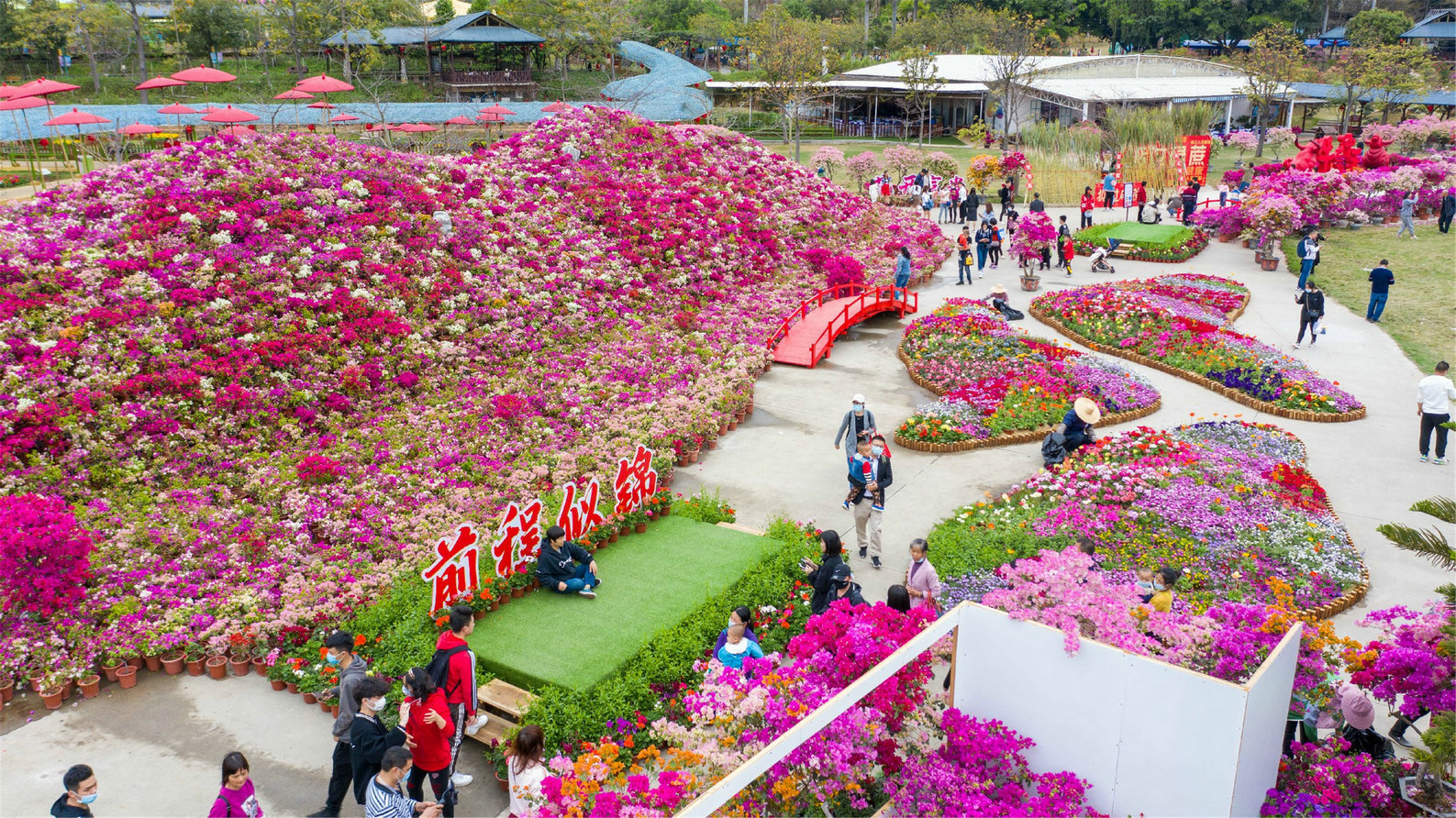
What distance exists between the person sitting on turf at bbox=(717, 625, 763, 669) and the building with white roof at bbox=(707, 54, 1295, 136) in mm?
46770

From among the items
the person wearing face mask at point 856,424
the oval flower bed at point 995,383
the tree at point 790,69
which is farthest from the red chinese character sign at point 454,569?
the tree at point 790,69

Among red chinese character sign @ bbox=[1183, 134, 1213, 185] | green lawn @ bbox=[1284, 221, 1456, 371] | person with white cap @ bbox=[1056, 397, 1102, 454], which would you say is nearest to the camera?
person with white cap @ bbox=[1056, 397, 1102, 454]

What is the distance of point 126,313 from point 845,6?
254 feet

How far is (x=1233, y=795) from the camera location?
609 centimetres

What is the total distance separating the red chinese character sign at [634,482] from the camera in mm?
11320

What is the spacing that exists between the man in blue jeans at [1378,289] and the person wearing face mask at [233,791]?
899 inches

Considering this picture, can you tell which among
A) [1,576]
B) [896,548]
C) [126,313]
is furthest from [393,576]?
[126,313]

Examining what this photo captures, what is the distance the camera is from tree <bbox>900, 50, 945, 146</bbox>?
50.2 m

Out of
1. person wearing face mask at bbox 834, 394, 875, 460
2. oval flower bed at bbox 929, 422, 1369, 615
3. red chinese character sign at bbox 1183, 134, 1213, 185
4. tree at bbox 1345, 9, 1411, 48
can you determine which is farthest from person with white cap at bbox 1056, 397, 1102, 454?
tree at bbox 1345, 9, 1411, 48

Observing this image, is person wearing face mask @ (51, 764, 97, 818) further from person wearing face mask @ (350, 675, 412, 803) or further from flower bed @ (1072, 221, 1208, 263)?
flower bed @ (1072, 221, 1208, 263)

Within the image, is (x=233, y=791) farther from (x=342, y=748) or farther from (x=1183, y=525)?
(x=1183, y=525)

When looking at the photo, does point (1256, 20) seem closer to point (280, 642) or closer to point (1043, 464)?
point (1043, 464)

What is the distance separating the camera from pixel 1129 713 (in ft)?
21.0

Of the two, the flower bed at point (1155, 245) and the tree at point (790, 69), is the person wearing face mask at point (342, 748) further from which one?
the tree at point (790, 69)
